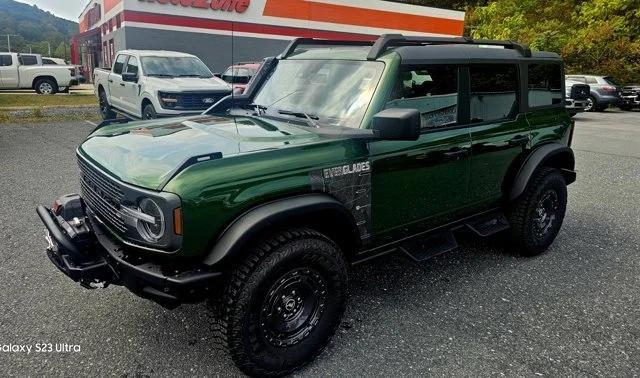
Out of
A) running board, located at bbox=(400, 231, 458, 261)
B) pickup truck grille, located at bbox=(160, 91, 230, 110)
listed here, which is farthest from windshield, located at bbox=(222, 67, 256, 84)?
running board, located at bbox=(400, 231, 458, 261)

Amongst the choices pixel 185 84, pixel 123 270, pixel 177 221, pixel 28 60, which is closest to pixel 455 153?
pixel 177 221

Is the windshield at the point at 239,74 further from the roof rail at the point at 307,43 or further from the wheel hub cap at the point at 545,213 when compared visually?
the wheel hub cap at the point at 545,213

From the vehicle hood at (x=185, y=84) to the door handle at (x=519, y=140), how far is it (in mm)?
6802

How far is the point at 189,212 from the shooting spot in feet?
7.20

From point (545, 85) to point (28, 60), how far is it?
2114 cm

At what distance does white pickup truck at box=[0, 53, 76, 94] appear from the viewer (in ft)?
61.3

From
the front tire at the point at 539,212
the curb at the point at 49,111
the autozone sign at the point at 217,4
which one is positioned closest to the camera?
the front tire at the point at 539,212

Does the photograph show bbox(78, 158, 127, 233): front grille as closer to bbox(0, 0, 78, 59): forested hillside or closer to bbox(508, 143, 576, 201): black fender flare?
bbox(508, 143, 576, 201): black fender flare

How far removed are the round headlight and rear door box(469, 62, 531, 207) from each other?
2375 mm

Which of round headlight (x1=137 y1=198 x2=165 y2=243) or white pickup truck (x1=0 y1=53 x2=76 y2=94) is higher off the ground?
white pickup truck (x1=0 y1=53 x2=76 y2=94)

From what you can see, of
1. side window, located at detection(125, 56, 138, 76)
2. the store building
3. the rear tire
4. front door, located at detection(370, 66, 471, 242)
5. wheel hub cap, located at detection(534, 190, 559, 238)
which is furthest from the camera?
the rear tire

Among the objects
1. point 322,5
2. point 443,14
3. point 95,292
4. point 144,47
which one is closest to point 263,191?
point 95,292

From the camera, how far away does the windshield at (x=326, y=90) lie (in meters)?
3.06

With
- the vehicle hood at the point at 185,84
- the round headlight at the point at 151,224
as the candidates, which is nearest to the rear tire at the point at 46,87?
the vehicle hood at the point at 185,84
